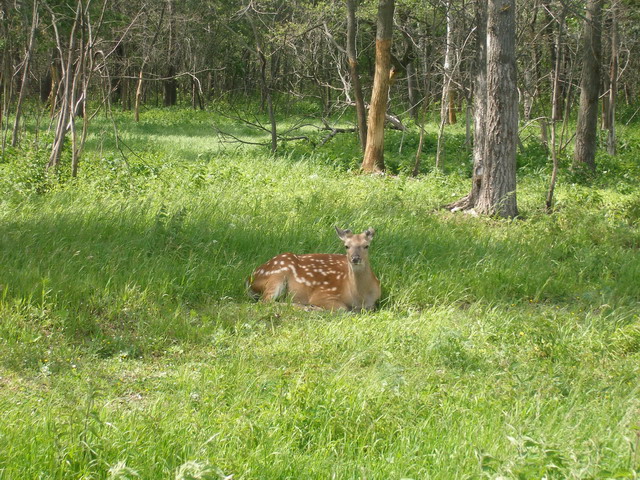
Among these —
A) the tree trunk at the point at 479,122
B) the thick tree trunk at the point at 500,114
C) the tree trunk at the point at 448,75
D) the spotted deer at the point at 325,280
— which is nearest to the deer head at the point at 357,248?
the spotted deer at the point at 325,280

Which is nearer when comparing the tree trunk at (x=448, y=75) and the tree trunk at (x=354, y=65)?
the tree trunk at (x=448, y=75)

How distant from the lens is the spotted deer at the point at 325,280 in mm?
6727

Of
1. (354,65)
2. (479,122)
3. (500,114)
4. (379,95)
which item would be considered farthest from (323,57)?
(500,114)

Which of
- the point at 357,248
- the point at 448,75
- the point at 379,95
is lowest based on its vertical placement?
the point at 357,248

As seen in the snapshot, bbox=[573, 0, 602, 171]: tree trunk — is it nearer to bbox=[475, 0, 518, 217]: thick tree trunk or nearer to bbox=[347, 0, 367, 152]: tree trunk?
bbox=[347, 0, 367, 152]: tree trunk

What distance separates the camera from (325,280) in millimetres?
7012

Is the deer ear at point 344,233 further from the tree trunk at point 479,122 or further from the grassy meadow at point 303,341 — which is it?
the tree trunk at point 479,122

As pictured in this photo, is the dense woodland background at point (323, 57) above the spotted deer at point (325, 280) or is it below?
above

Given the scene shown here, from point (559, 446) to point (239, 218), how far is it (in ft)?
18.8

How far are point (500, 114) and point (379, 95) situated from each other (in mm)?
4370

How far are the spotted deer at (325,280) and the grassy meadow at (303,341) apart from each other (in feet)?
0.82

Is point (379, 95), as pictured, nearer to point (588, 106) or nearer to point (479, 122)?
point (479, 122)

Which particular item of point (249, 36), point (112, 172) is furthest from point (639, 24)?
point (112, 172)

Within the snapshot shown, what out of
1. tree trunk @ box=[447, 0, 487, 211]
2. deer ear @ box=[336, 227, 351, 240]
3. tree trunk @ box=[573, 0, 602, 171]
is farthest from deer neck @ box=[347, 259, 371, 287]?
tree trunk @ box=[573, 0, 602, 171]
